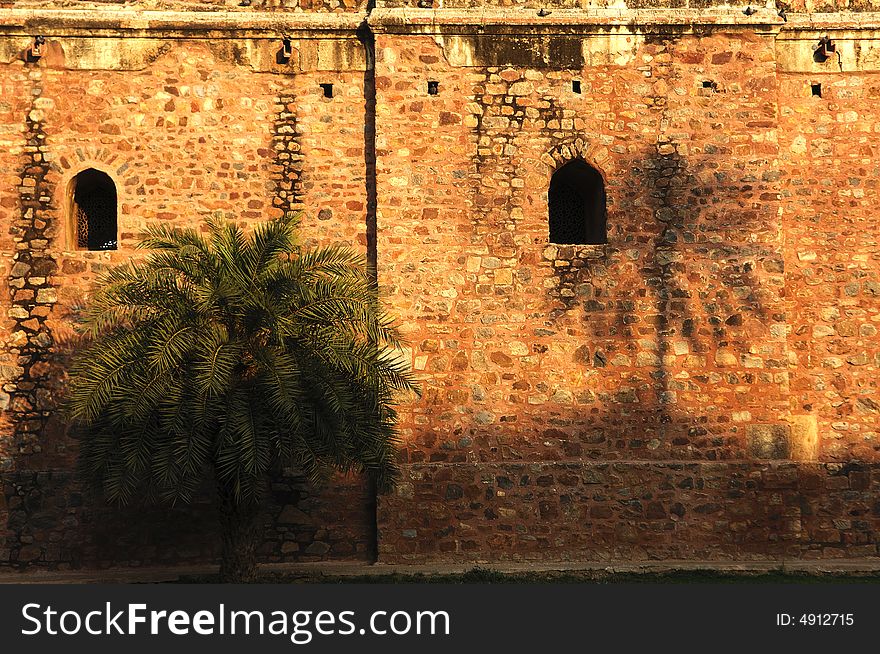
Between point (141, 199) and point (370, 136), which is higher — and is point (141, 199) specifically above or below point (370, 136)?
below

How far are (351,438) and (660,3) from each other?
6079mm

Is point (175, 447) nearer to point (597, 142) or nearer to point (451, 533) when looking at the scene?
point (451, 533)

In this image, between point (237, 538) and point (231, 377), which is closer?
point (231, 377)

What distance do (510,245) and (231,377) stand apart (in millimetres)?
3523

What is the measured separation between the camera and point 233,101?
10.1 metres

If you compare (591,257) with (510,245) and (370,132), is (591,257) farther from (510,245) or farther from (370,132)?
(370,132)

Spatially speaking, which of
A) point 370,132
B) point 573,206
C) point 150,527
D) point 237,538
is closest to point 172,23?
point 370,132

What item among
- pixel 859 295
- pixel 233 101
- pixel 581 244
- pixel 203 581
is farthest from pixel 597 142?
pixel 203 581

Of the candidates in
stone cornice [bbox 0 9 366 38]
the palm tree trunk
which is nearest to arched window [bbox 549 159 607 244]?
stone cornice [bbox 0 9 366 38]

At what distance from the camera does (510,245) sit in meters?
9.91

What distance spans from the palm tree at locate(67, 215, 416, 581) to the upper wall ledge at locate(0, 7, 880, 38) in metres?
2.95

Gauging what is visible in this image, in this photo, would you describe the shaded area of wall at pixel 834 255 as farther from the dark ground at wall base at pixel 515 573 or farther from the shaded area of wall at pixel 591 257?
the dark ground at wall base at pixel 515 573

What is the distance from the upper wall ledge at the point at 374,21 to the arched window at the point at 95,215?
1699 mm

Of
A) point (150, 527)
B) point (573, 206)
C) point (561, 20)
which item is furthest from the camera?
point (573, 206)
